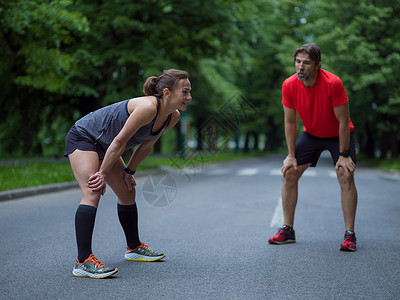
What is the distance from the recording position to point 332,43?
24.3m

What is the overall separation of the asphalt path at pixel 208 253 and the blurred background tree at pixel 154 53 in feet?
5.06

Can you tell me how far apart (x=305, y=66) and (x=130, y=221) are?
2217 mm

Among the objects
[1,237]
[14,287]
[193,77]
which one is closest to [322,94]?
[14,287]

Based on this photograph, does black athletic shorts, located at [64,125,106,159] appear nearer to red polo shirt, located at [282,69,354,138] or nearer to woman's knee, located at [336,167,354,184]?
red polo shirt, located at [282,69,354,138]

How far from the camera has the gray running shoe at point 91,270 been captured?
3.80m

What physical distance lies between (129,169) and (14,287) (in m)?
1.31

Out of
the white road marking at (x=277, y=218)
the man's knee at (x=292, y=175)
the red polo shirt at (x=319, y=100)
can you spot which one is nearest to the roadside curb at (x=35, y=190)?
the white road marking at (x=277, y=218)

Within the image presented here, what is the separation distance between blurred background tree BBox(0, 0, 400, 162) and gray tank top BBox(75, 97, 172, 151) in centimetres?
268

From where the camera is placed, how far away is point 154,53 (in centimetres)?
1578

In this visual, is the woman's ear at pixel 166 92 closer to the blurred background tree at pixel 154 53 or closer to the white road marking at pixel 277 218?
the blurred background tree at pixel 154 53

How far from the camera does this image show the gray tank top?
3.96m

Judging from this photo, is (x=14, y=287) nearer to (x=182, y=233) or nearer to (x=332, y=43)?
(x=182, y=233)

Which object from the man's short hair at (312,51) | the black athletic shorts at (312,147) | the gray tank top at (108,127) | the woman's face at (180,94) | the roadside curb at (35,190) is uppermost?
the man's short hair at (312,51)

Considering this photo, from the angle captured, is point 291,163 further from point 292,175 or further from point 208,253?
point 208,253
